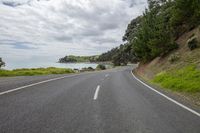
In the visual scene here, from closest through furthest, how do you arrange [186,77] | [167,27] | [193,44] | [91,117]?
[91,117]
[186,77]
[193,44]
[167,27]

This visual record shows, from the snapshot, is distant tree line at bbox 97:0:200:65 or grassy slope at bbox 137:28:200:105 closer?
grassy slope at bbox 137:28:200:105

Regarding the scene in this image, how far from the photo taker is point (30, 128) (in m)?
5.82

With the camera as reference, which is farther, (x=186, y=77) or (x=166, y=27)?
(x=166, y=27)

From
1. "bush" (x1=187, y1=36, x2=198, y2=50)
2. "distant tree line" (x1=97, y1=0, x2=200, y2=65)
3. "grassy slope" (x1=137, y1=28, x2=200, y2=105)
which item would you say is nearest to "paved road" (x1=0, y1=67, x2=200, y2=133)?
"grassy slope" (x1=137, y1=28, x2=200, y2=105)

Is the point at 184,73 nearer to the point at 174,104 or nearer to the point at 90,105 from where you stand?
the point at 174,104

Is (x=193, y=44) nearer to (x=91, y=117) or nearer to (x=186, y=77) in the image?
(x=186, y=77)

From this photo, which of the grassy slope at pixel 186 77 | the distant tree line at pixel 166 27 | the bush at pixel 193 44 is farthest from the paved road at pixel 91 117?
the distant tree line at pixel 166 27

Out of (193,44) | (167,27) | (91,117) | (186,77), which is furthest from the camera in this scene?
(167,27)

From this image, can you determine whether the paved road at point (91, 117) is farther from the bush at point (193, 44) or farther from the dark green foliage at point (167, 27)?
the dark green foliage at point (167, 27)

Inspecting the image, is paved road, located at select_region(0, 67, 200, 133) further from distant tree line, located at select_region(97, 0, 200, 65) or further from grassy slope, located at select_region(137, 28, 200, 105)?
distant tree line, located at select_region(97, 0, 200, 65)

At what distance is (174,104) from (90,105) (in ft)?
10.5

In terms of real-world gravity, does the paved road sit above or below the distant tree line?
below

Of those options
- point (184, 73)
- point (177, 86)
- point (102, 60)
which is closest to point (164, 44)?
point (184, 73)

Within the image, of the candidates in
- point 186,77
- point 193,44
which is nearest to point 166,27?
point 193,44
